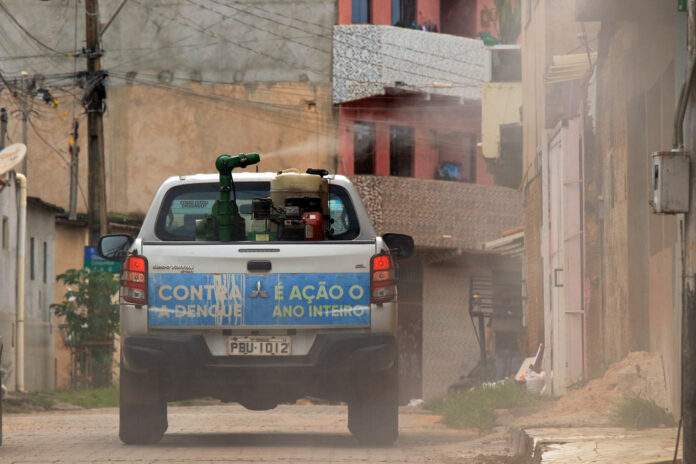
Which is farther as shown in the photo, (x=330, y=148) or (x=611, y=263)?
(x=330, y=148)

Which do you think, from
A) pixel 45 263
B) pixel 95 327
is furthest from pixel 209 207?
pixel 45 263

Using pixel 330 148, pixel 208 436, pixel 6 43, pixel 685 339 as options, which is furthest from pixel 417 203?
pixel 685 339

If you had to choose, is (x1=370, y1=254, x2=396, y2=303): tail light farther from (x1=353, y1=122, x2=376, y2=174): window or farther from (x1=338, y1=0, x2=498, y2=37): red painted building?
(x1=353, y1=122, x2=376, y2=174): window

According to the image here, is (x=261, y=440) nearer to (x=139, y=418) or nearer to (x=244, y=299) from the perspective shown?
(x=139, y=418)

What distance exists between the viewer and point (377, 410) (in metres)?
10.8

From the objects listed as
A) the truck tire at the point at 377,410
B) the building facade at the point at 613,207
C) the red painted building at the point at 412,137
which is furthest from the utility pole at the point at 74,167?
the truck tire at the point at 377,410

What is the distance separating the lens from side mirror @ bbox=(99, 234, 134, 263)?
10812 millimetres

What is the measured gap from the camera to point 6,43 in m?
42.8

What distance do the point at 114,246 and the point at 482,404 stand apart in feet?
28.8

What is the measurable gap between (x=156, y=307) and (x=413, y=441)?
336cm

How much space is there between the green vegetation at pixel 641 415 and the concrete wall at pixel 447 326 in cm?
2549

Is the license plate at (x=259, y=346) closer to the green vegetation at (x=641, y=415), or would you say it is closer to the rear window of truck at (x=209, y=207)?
the rear window of truck at (x=209, y=207)

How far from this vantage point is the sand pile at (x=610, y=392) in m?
12.8

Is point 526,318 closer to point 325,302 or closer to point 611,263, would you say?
point 611,263
